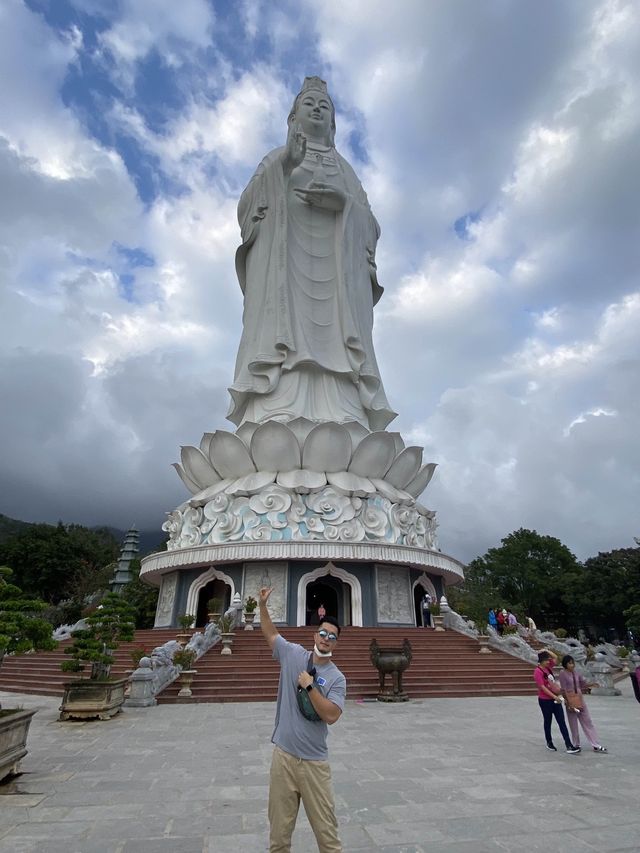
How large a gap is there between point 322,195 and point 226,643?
804 inches

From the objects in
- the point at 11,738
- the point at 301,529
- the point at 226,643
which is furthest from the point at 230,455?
the point at 11,738

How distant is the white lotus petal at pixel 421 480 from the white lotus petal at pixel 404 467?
415 mm

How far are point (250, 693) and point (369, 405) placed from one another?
14679mm

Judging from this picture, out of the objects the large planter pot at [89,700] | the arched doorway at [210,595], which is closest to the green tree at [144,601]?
the arched doorway at [210,595]

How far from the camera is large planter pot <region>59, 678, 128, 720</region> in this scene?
8094 millimetres

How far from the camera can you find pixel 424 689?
1148cm

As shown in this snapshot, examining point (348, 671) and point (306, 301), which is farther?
point (306, 301)

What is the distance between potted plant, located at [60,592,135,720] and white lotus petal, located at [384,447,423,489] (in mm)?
13682

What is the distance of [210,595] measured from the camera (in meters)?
21.4

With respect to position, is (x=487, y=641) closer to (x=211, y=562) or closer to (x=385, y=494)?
(x=385, y=494)

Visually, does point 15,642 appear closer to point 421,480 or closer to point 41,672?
point 41,672

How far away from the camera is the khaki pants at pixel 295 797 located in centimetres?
271

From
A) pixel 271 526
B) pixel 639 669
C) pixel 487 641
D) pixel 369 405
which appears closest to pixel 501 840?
pixel 639 669

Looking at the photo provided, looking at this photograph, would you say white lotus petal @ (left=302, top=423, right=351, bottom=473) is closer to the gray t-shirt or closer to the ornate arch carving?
the ornate arch carving
